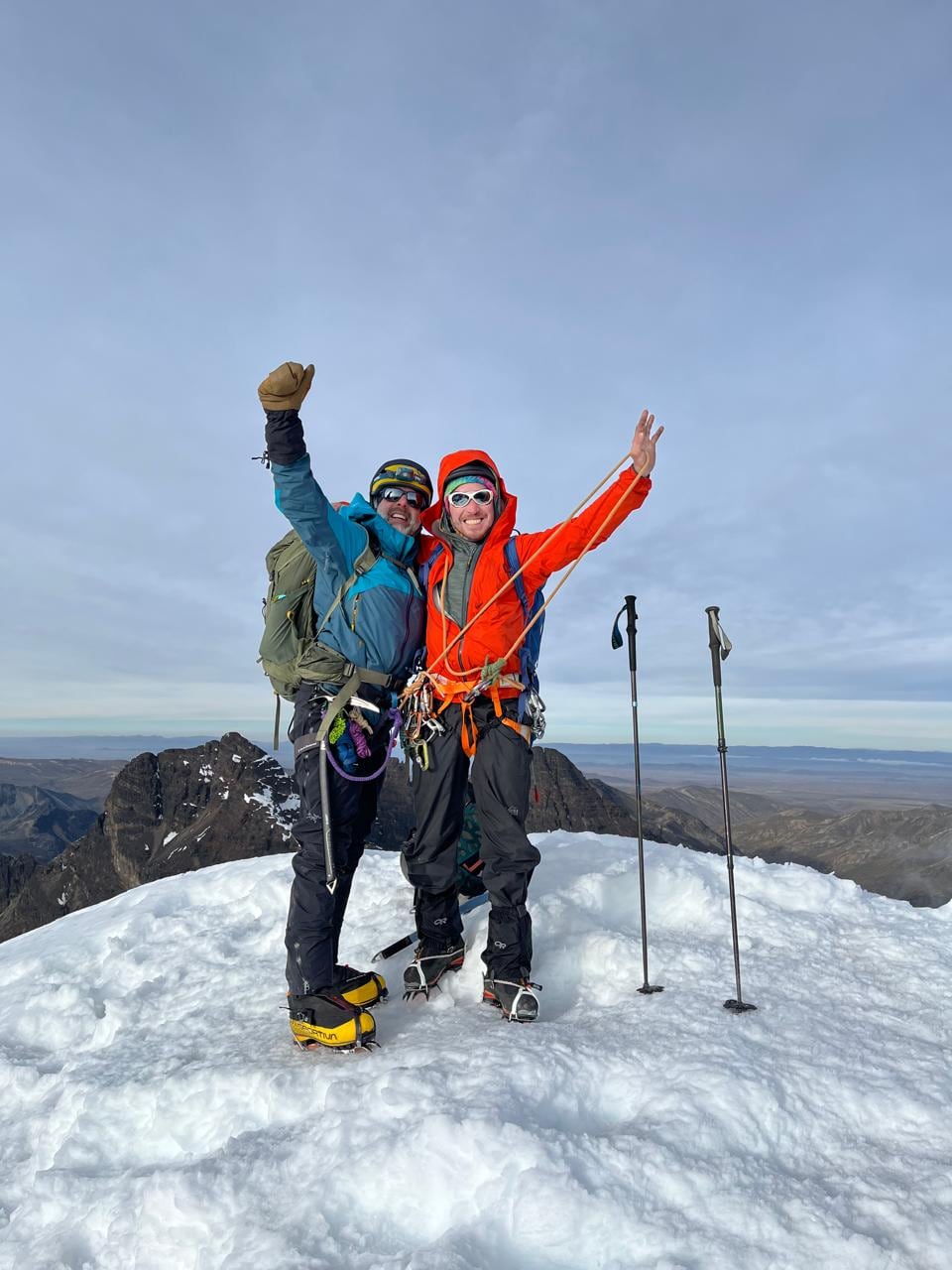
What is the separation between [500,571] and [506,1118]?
337 centimetres

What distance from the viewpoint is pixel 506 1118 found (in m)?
3.15

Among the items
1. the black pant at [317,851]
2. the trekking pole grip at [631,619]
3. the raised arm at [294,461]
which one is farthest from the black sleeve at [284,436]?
the trekking pole grip at [631,619]

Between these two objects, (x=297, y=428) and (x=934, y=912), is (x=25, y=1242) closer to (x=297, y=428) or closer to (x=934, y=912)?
(x=297, y=428)

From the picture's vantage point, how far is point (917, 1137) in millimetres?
3330

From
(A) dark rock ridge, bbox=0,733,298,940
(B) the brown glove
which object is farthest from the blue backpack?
(A) dark rock ridge, bbox=0,733,298,940

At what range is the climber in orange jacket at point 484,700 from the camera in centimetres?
501

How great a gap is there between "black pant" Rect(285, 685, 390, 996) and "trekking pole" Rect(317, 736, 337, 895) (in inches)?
1.5

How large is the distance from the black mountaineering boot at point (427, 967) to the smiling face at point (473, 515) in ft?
10.3

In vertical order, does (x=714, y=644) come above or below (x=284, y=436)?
below

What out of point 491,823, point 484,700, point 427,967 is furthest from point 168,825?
point 484,700

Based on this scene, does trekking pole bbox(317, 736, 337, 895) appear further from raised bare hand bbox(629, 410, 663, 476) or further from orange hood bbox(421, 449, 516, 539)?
raised bare hand bbox(629, 410, 663, 476)

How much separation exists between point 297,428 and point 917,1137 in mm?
4904

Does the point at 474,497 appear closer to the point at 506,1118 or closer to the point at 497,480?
the point at 497,480

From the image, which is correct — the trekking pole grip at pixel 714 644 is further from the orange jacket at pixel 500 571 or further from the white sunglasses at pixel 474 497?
the white sunglasses at pixel 474 497
